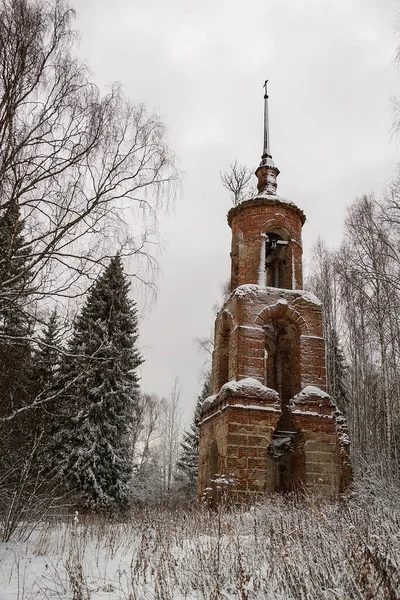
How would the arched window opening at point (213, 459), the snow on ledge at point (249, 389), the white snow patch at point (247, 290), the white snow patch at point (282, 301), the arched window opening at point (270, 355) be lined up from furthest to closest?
the arched window opening at point (270, 355)
the white snow patch at point (282, 301)
the white snow patch at point (247, 290)
the arched window opening at point (213, 459)
the snow on ledge at point (249, 389)

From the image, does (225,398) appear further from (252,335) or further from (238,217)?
(238,217)

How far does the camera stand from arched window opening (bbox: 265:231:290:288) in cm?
1626

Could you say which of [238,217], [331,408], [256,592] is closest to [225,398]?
[331,408]

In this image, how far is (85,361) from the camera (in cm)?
839

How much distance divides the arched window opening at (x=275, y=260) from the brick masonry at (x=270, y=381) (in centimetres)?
4

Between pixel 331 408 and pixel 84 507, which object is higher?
pixel 331 408

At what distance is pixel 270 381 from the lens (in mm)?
16234

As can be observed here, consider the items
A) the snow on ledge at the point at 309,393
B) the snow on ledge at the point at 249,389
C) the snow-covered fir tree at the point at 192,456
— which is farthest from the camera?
the snow-covered fir tree at the point at 192,456

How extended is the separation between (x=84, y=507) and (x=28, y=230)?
1401cm

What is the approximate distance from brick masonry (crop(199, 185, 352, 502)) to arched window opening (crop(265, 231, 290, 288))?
0.04 meters

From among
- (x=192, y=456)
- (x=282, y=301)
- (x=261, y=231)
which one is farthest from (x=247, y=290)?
(x=192, y=456)

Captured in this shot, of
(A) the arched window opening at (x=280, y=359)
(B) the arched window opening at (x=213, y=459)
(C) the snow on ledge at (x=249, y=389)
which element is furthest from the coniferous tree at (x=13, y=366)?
(A) the arched window opening at (x=280, y=359)

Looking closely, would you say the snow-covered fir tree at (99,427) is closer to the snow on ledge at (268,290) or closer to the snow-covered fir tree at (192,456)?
the snow on ledge at (268,290)

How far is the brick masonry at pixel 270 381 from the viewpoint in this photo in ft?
40.7
